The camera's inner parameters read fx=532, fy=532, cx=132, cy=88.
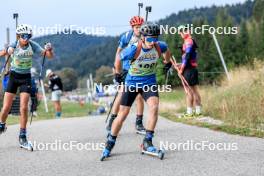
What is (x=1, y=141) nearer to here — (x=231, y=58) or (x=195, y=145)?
(x=195, y=145)

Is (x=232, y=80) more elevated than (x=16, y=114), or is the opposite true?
(x=232, y=80)

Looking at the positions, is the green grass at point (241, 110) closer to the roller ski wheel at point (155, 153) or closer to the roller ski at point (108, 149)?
the roller ski wheel at point (155, 153)

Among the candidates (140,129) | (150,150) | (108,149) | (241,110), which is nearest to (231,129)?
(241,110)

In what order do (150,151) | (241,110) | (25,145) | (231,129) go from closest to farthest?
(150,151) < (25,145) < (231,129) < (241,110)

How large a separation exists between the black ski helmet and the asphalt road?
1797mm

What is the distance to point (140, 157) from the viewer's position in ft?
25.5

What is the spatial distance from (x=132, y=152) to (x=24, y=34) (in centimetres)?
282

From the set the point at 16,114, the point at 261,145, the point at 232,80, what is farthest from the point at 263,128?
Answer: the point at 16,114

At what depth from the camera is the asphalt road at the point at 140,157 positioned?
662 centimetres

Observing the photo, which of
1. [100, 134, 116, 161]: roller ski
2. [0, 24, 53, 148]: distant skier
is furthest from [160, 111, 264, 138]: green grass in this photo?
[0, 24, 53, 148]: distant skier

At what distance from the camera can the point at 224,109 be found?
12.6 metres

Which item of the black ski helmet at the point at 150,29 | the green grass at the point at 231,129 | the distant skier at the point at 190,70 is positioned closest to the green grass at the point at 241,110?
the green grass at the point at 231,129

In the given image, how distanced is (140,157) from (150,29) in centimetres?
187

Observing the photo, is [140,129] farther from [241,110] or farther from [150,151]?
[150,151]
